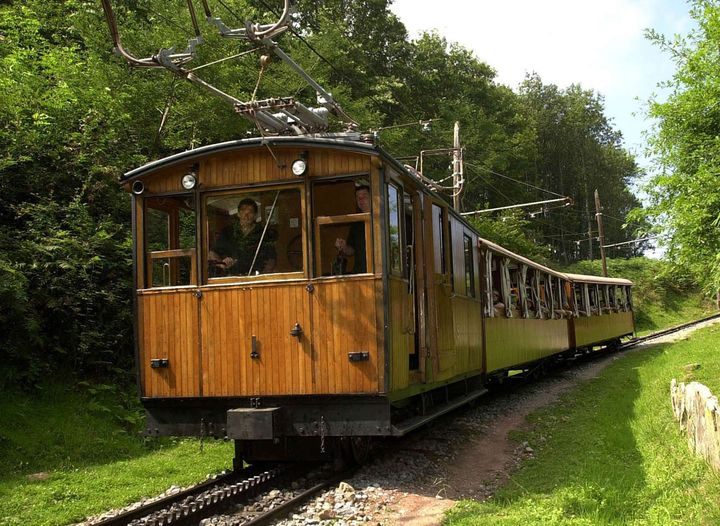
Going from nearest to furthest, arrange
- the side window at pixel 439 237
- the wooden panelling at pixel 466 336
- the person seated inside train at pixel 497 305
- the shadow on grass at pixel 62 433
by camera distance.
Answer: the side window at pixel 439 237
the shadow on grass at pixel 62 433
the wooden panelling at pixel 466 336
the person seated inside train at pixel 497 305

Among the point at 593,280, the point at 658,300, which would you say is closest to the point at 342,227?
the point at 593,280

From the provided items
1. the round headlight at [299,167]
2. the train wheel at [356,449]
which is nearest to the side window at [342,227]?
the round headlight at [299,167]

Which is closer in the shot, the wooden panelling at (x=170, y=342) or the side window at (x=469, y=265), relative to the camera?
the wooden panelling at (x=170, y=342)

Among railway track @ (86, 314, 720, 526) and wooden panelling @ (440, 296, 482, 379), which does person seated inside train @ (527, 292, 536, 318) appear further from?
railway track @ (86, 314, 720, 526)

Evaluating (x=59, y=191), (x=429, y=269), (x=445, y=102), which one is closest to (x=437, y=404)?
(x=429, y=269)

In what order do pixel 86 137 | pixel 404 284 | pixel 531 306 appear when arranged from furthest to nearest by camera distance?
pixel 531 306
pixel 86 137
pixel 404 284

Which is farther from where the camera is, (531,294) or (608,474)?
(531,294)

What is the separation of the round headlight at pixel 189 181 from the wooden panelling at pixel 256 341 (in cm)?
109

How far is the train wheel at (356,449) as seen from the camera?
7047 millimetres

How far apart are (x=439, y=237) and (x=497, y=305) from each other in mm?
4296

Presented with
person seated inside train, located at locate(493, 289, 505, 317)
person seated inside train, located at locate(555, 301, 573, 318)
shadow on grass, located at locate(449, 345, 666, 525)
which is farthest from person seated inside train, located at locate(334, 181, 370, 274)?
person seated inside train, located at locate(555, 301, 573, 318)

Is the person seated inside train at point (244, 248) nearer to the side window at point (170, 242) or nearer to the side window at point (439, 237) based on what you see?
the side window at point (170, 242)

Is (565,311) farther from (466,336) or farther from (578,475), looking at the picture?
(578,475)

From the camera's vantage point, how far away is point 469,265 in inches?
396
